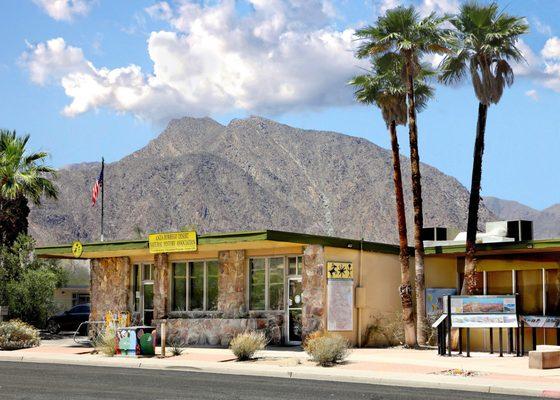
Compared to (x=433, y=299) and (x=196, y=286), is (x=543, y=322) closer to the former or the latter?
(x=433, y=299)

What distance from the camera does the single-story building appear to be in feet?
102

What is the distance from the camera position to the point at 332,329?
3123 centimetres

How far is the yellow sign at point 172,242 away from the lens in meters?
33.0

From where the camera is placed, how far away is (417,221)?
32.4 m

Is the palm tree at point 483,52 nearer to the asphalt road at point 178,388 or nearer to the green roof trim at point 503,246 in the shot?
the green roof trim at point 503,246

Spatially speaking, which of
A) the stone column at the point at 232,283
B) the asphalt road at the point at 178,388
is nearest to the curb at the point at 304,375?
the asphalt road at the point at 178,388

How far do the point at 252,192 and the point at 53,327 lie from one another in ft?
365

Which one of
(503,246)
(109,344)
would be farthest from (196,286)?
(503,246)

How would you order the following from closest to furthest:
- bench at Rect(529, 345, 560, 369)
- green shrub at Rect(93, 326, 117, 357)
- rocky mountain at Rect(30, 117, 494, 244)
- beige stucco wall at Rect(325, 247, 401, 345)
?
bench at Rect(529, 345, 560, 369)
green shrub at Rect(93, 326, 117, 357)
beige stucco wall at Rect(325, 247, 401, 345)
rocky mountain at Rect(30, 117, 494, 244)

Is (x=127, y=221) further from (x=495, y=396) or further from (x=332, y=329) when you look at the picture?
(x=495, y=396)

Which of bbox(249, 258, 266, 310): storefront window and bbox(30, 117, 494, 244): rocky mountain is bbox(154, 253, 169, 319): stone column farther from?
bbox(30, 117, 494, 244): rocky mountain

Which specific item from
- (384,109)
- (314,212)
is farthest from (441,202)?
(384,109)

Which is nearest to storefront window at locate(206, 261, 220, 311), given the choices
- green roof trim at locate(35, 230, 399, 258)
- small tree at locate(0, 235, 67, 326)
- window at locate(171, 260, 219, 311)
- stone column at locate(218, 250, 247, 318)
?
window at locate(171, 260, 219, 311)

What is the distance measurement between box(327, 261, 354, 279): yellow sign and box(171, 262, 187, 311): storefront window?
6873mm
